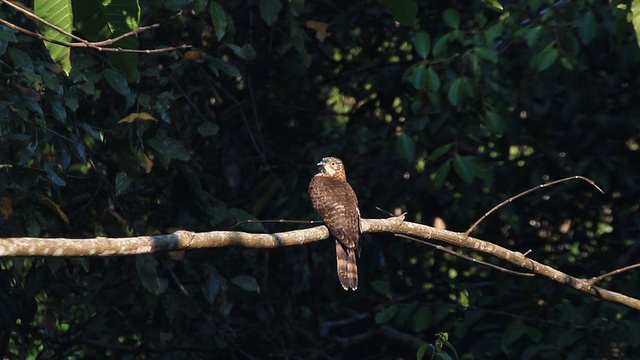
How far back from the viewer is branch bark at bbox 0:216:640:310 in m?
2.26

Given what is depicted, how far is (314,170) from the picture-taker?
20.9 ft

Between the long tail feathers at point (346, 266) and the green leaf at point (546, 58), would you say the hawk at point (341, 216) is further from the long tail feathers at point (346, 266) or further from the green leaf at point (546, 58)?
the green leaf at point (546, 58)

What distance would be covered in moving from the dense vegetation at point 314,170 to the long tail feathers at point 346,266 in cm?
50

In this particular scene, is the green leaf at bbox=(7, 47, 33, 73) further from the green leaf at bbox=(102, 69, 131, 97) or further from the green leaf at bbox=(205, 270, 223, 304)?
the green leaf at bbox=(205, 270, 223, 304)

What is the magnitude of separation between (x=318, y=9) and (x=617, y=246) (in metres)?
2.61

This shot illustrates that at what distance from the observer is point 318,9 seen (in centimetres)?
654

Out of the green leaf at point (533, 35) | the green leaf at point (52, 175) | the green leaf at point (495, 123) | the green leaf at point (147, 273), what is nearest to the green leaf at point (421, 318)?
the green leaf at point (495, 123)

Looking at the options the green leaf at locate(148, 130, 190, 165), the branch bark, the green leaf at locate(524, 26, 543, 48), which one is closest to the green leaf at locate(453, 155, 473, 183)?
the green leaf at locate(524, 26, 543, 48)

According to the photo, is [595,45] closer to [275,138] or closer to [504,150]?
[504,150]

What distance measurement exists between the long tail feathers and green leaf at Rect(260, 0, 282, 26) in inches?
48.3

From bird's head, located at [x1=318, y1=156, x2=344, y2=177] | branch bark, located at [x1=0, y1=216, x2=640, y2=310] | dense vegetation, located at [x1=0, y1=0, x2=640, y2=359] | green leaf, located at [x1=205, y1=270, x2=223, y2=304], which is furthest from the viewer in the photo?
bird's head, located at [x1=318, y1=156, x2=344, y2=177]

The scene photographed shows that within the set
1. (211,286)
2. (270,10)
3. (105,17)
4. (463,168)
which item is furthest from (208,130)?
(105,17)

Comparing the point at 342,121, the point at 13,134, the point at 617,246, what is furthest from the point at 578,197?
the point at 13,134

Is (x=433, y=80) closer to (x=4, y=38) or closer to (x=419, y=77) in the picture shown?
(x=419, y=77)
